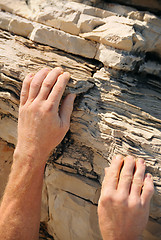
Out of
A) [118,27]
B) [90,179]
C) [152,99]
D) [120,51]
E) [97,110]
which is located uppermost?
[118,27]

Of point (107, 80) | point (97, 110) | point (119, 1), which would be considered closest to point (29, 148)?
point (97, 110)

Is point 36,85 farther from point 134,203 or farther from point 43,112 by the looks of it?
point 134,203

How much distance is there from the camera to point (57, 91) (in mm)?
1906

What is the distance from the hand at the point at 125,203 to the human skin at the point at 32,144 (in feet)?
1.87

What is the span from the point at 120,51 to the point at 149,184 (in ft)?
3.71

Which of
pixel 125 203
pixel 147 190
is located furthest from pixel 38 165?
pixel 147 190

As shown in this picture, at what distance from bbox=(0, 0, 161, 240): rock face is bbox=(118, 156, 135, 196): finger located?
0.42ft

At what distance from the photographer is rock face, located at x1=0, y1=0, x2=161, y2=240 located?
2.03m

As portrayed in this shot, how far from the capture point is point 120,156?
1882mm

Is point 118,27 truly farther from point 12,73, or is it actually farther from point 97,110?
point 12,73

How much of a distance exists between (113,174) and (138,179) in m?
0.18

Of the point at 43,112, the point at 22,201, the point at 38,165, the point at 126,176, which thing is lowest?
the point at 22,201

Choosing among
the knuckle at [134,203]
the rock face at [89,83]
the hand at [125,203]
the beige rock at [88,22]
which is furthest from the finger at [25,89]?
the knuckle at [134,203]

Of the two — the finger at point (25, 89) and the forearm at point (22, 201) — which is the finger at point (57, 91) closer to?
the finger at point (25, 89)
